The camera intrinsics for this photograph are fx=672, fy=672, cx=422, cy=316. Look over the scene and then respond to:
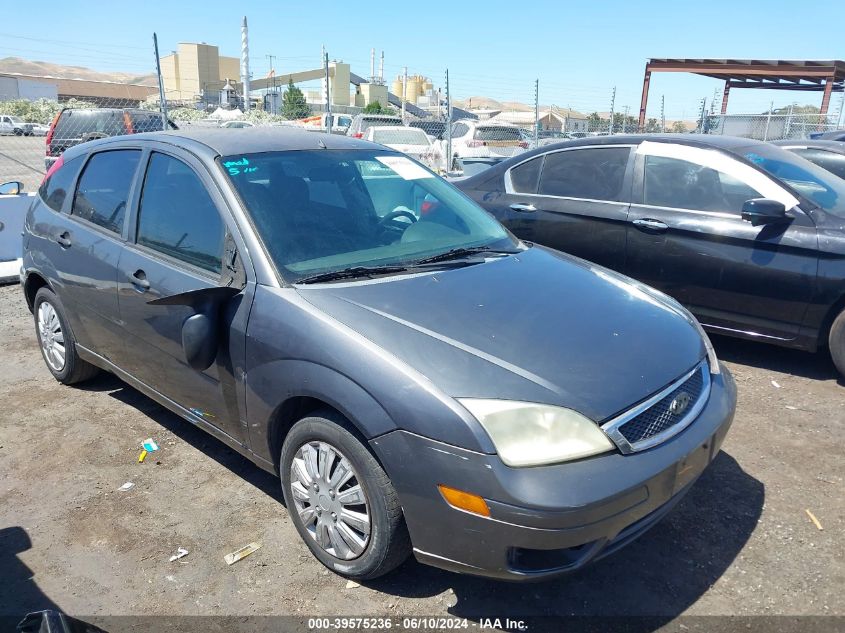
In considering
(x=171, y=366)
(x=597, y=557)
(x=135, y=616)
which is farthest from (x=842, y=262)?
(x=135, y=616)

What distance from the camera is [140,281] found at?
3410 millimetres

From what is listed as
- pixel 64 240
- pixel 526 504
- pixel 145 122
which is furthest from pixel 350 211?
pixel 145 122

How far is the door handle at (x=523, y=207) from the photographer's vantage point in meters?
5.71

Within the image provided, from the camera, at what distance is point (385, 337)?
2449 millimetres

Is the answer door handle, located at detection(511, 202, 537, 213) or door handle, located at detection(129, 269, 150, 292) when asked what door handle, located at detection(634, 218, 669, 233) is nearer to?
door handle, located at detection(511, 202, 537, 213)

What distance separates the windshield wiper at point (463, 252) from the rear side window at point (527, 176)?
96.1 inches

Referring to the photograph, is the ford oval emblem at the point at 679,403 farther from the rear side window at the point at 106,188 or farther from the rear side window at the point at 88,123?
the rear side window at the point at 88,123

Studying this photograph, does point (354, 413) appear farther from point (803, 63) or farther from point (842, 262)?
point (803, 63)

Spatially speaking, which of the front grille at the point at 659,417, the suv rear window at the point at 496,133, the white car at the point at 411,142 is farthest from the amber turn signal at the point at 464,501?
the suv rear window at the point at 496,133

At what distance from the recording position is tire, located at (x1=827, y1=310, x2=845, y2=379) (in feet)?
14.4

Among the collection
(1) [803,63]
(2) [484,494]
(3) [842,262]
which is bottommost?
(2) [484,494]

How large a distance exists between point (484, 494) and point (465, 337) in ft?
1.98

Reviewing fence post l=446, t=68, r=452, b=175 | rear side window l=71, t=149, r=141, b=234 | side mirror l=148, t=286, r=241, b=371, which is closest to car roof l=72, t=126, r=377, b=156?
rear side window l=71, t=149, r=141, b=234

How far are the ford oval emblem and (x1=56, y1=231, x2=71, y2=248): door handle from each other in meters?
3.52
